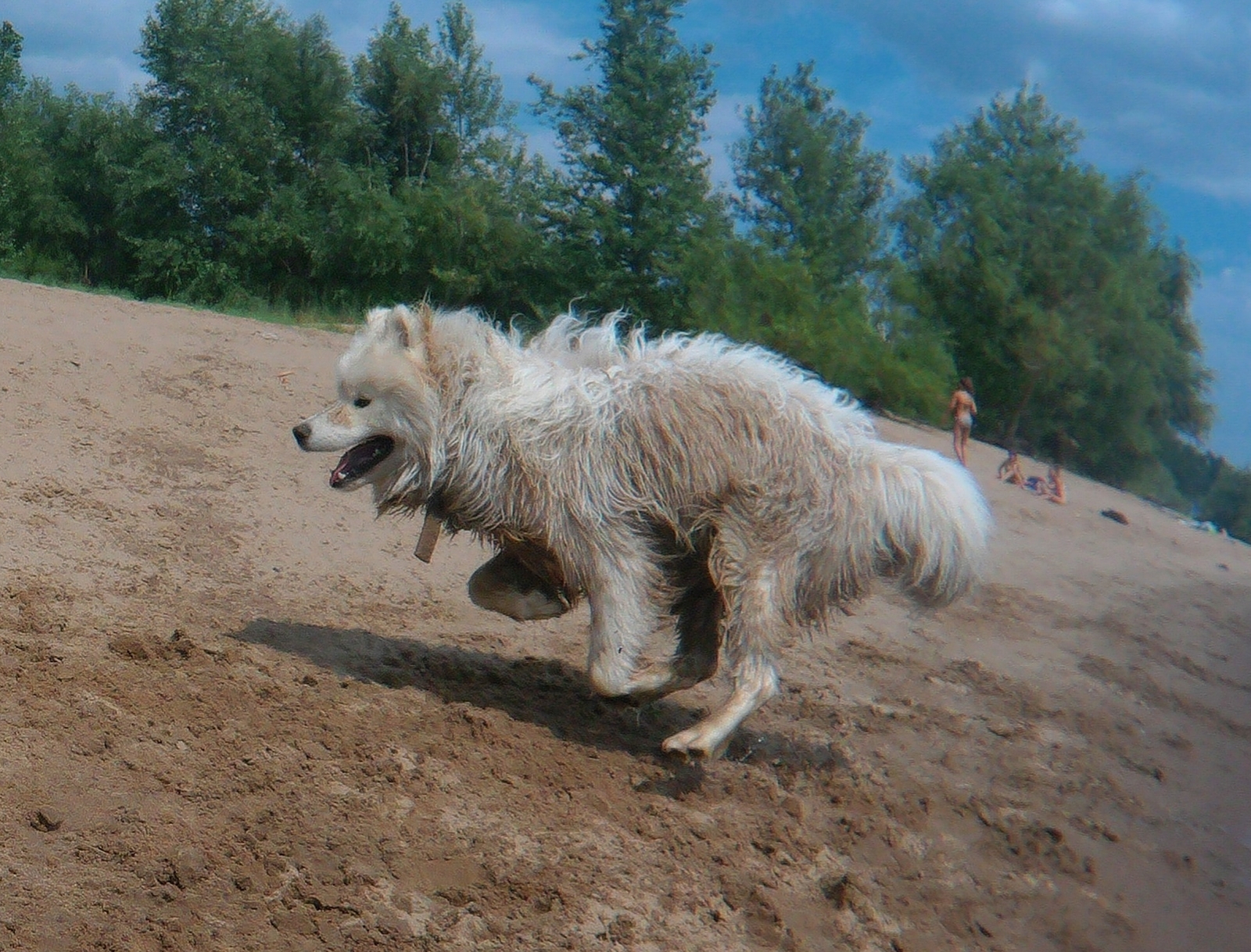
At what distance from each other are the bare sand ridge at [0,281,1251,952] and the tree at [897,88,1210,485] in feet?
96.4

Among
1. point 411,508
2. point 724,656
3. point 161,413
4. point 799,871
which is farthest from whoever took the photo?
point 161,413

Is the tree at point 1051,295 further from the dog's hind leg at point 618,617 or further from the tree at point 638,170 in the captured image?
the dog's hind leg at point 618,617

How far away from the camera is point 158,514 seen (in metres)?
8.05

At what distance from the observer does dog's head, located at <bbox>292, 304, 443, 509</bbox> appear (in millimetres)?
5719

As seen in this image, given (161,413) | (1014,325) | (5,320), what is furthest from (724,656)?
(1014,325)

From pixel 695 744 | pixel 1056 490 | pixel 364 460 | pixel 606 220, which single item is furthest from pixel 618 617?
pixel 606 220

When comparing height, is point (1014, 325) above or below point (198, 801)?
above

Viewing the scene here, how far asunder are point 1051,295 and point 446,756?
37943mm

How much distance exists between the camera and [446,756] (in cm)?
516

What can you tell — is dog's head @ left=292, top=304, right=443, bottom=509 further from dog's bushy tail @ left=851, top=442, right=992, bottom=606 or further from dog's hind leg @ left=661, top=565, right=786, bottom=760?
dog's bushy tail @ left=851, top=442, right=992, bottom=606

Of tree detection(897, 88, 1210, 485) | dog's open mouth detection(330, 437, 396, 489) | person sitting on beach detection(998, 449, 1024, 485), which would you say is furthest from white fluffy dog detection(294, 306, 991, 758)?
tree detection(897, 88, 1210, 485)

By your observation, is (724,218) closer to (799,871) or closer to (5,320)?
(5,320)

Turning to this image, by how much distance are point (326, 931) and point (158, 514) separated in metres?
4.90

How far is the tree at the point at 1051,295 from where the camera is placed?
3928 centimetres
